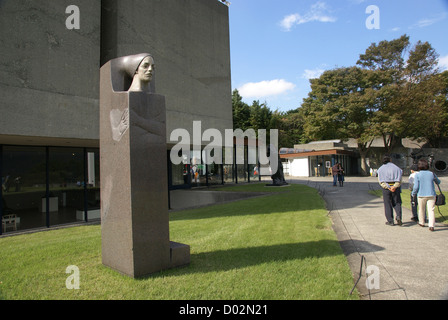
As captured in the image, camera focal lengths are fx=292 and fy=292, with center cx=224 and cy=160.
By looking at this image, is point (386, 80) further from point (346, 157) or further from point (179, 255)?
point (179, 255)

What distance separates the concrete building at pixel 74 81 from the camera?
918 cm

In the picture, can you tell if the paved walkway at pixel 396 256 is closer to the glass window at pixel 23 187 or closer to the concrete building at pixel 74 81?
the concrete building at pixel 74 81

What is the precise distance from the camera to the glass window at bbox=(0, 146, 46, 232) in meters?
11.1

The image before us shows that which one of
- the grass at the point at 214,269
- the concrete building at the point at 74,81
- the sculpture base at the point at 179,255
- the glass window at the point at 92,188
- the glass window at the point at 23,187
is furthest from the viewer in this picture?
the glass window at the point at 92,188

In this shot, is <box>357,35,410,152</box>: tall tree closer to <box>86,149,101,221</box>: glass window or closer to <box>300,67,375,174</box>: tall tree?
<box>300,67,375,174</box>: tall tree

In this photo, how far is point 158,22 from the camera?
44.6 ft

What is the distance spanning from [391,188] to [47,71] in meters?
11.2

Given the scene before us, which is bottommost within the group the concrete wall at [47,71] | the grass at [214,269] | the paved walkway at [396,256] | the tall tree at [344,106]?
the paved walkway at [396,256]

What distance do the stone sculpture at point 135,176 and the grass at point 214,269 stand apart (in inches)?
11.9

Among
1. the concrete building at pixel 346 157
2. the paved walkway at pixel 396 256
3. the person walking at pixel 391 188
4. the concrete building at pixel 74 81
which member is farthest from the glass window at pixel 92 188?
the concrete building at pixel 346 157

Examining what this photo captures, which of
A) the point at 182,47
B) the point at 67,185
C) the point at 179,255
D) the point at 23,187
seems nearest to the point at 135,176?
the point at 179,255

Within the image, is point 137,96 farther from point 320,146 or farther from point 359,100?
point 320,146

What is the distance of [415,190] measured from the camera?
25.2 feet

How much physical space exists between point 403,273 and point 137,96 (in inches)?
197
